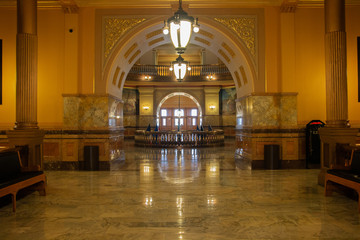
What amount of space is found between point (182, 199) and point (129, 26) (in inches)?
209

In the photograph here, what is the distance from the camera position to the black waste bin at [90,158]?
764 cm

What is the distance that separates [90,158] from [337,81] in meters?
6.34

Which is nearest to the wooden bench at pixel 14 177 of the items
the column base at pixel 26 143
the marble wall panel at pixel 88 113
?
the column base at pixel 26 143

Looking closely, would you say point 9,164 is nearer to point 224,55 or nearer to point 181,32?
point 181,32

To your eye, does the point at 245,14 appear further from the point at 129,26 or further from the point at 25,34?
the point at 25,34

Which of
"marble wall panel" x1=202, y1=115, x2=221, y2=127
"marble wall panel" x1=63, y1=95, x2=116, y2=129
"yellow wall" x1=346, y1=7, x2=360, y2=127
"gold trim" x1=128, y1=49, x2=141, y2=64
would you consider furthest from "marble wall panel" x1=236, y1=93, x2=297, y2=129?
"marble wall panel" x1=202, y1=115, x2=221, y2=127

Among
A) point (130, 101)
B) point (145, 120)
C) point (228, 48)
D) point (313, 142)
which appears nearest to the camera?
point (313, 142)

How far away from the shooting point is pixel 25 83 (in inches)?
226

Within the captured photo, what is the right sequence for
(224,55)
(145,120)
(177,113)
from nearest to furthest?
(224,55), (145,120), (177,113)

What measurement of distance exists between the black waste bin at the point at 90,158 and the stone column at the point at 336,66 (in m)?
5.85

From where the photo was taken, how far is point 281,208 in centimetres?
419

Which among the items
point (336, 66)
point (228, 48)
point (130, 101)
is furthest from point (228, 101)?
point (336, 66)

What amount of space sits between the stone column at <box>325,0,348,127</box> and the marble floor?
1546mm

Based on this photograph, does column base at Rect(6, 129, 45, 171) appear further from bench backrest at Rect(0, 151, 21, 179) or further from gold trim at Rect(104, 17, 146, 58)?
gold trim at Rect(104, 17, 146, 58)
